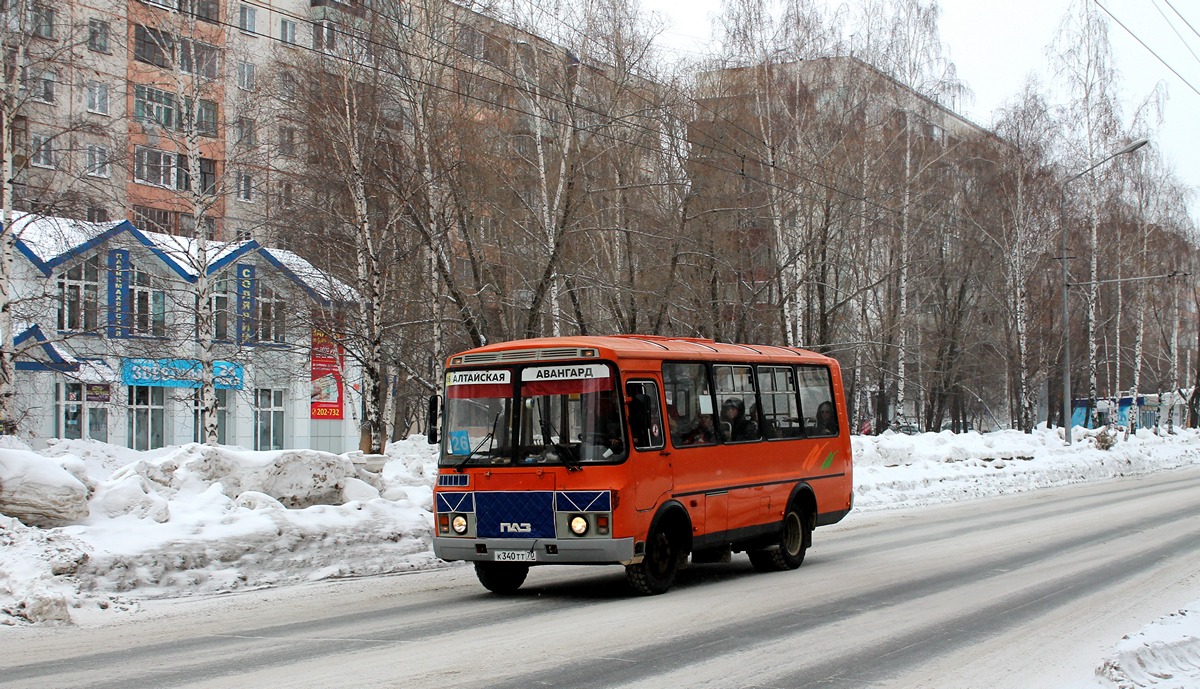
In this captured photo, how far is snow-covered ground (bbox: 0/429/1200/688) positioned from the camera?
10.5 meters

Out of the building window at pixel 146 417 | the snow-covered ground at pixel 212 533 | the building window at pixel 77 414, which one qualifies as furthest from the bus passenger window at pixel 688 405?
the building window at pixel 146 417

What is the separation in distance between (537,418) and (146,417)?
109ft

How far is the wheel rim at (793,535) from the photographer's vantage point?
15.0 m

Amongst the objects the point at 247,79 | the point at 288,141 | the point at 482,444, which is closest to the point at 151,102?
the point at 288,141

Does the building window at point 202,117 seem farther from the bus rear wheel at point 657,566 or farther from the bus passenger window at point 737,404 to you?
the bus rear wheel at point 657,566

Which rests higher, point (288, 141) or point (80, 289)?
point (288, 141)

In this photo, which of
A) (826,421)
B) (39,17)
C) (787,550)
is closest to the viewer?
(787,550)

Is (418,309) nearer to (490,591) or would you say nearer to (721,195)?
(721,195)

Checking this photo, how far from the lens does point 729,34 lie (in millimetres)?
41625

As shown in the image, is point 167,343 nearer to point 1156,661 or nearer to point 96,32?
point 96,32

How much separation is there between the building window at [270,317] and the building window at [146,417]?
25.5ft

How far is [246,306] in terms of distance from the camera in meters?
37.9

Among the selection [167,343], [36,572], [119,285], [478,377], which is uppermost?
[119,285]

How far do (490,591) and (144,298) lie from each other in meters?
29.7
